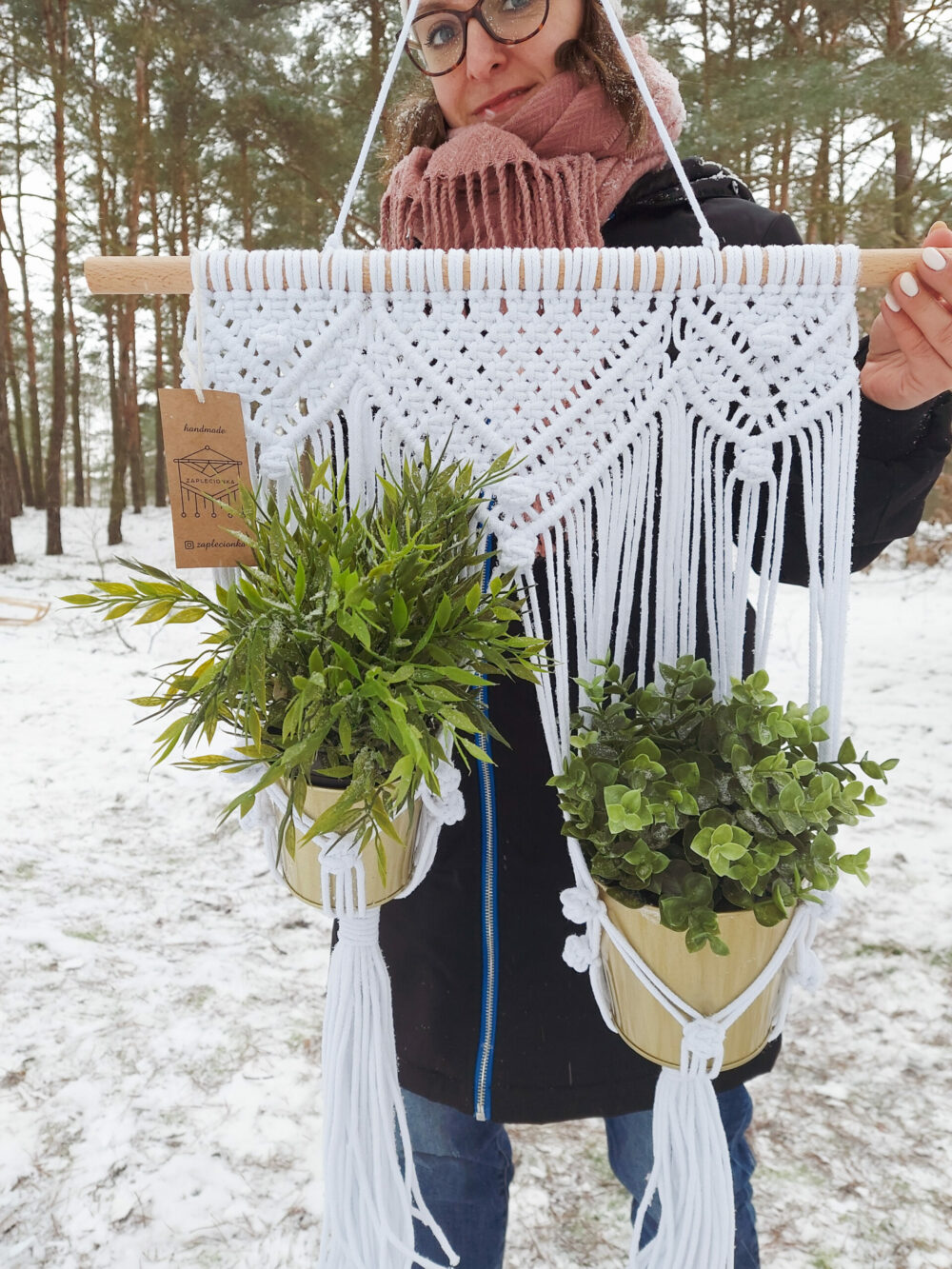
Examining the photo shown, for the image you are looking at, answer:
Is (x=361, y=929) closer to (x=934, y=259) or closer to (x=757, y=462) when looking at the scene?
(x=757, y=462)

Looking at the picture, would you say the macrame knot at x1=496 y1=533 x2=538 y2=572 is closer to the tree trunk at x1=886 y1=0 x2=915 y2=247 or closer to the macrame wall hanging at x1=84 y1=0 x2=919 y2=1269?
the macrame wall hanging at x1=84 y1=0 x2=919 y2=1269

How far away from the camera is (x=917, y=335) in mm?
719

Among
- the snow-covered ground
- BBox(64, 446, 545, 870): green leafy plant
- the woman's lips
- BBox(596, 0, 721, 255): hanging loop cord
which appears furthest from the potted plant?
the snow-covered ground

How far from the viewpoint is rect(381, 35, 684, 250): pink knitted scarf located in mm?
837

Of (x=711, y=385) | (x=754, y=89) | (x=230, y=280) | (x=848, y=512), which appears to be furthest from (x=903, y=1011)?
(x=754, y=89)

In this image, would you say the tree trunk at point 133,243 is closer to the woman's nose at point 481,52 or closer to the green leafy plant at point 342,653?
the woman's nose at point 481,52

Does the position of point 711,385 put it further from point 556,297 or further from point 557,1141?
point 557,1141

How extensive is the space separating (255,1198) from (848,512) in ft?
5.14

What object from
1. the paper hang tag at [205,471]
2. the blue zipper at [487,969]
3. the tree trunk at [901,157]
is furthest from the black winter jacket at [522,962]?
the tree trunk at [901,157]

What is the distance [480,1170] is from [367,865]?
573mm

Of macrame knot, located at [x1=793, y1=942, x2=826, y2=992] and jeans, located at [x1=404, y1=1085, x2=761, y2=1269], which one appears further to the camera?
jeans, located at [x1=404, y1=1085, x2=761, y2=1269]

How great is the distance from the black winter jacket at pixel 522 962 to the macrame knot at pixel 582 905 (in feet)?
0.61

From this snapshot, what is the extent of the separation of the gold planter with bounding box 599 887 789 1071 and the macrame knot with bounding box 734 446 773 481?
0.40m

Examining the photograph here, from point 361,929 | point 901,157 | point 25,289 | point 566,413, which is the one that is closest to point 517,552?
point 566,413
